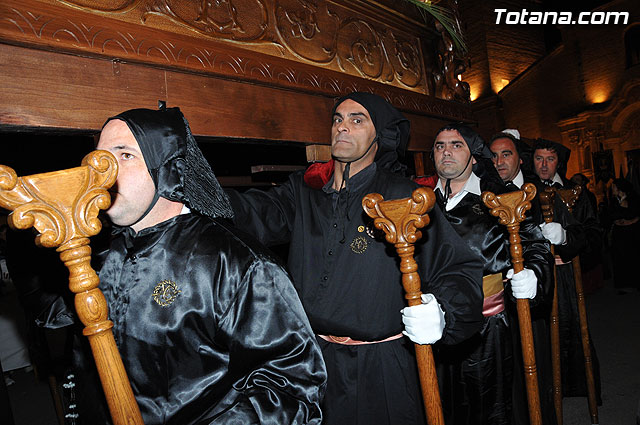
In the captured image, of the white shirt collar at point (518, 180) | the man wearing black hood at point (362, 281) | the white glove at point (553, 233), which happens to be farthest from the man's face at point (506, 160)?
the man wearing black hood at point (362, 281)

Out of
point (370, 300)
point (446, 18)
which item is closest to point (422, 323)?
point (370, 300)

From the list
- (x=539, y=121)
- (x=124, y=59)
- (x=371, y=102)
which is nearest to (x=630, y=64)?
(x=539, y=121)

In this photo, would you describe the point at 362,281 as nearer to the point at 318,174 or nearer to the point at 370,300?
the point at 370,300

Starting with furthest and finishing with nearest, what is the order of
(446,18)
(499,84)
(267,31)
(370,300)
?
(499,84) → (446,18) → (267,31) → (370,300)

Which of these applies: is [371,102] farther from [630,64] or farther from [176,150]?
[630,64]

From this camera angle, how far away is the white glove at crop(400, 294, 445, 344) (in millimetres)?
1870

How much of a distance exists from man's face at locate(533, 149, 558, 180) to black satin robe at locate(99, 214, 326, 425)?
4902 millimetres

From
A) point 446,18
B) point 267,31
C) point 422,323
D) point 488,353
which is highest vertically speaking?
point 446,18

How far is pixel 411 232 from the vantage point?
1688 mm

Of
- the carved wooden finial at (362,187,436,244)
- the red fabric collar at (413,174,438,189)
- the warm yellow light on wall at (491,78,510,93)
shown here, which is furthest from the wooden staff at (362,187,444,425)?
the warm yellow light on wall at (491,78,510,93)

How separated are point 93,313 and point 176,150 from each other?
2.31 ft

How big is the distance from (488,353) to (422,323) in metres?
1.49

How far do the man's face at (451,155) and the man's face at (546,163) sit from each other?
8.58 ft

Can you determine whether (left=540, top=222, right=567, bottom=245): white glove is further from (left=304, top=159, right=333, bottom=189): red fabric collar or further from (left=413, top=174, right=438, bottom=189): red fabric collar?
(left=304, top=159, right=333, bottom=189): red fabric collar
